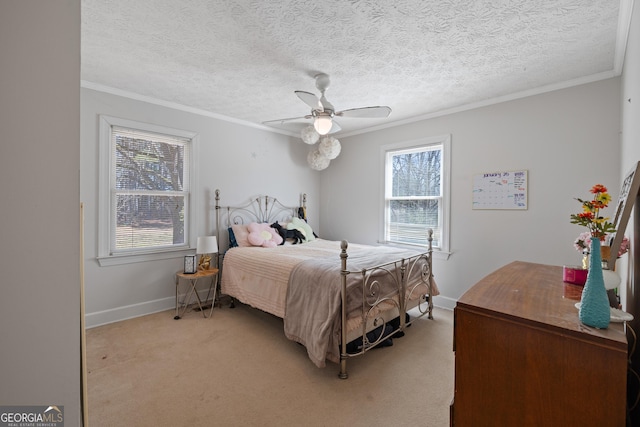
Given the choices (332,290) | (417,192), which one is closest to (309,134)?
(417,192)

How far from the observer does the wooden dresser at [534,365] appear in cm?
84

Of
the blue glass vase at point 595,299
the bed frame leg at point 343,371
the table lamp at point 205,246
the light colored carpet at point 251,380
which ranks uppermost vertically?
the blue glass vase at point 595,299

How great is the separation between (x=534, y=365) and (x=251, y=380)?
1.86 meters

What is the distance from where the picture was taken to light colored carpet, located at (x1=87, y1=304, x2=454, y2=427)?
69.6 inches

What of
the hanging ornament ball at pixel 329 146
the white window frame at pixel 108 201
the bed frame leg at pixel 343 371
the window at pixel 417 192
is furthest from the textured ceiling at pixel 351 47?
the bed frame leg at pixel 343 371

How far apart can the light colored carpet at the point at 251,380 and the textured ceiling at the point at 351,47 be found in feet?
8.44

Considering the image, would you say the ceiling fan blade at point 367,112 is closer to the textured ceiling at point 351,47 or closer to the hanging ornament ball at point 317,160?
the textured ceiling at point 351,47

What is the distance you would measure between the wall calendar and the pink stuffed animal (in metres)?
2.59

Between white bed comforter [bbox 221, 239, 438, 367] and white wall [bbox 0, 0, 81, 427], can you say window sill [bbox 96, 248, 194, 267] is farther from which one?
white wall [bbox 0, 0, 81, 427]

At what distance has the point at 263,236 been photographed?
12.6 ft

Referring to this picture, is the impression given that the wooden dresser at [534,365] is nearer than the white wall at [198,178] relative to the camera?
Yes

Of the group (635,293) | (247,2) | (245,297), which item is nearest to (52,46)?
(247,2)

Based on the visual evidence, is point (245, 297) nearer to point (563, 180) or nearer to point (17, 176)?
point (17, 176)

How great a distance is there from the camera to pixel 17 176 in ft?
2.50
